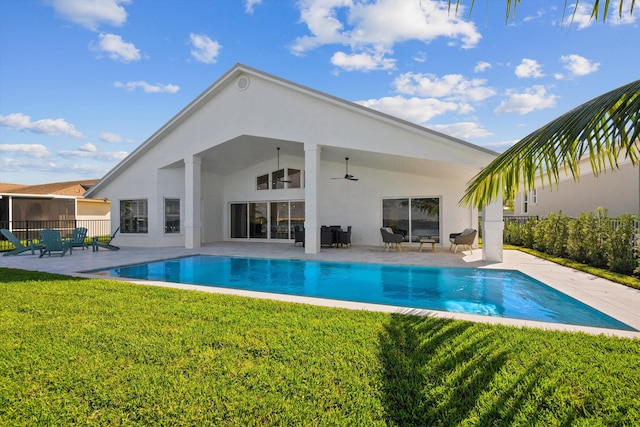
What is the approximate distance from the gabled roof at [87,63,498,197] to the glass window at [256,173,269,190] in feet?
17.2

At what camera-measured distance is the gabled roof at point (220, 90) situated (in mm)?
11516

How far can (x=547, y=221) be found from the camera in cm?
1355

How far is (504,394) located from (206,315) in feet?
13.8

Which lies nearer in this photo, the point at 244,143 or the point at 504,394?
the point at 504,394

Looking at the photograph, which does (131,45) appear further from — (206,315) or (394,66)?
(206,315)

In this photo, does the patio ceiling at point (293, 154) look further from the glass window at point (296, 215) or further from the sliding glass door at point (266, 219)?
the glass window at point (296, 215)

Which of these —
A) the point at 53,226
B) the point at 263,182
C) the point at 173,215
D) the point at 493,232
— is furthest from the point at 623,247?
the point at 53,226

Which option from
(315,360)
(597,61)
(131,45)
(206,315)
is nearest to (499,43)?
(597,61)

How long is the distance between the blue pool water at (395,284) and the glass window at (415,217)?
5918 millimetres

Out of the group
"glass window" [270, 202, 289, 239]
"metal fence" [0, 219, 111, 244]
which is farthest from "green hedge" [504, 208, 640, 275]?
"metal fence" [0, 219, 111, 244]

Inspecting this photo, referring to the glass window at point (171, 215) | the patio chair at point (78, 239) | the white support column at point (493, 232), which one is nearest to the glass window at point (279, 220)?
the glass window at point (171, 215)

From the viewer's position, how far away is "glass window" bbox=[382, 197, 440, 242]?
629 inches

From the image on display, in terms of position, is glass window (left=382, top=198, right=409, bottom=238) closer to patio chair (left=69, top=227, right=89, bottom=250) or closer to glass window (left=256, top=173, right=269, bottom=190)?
glass window (left=256, top=173, right=269, bottom=190)

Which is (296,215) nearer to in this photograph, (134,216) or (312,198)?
(312,198)
